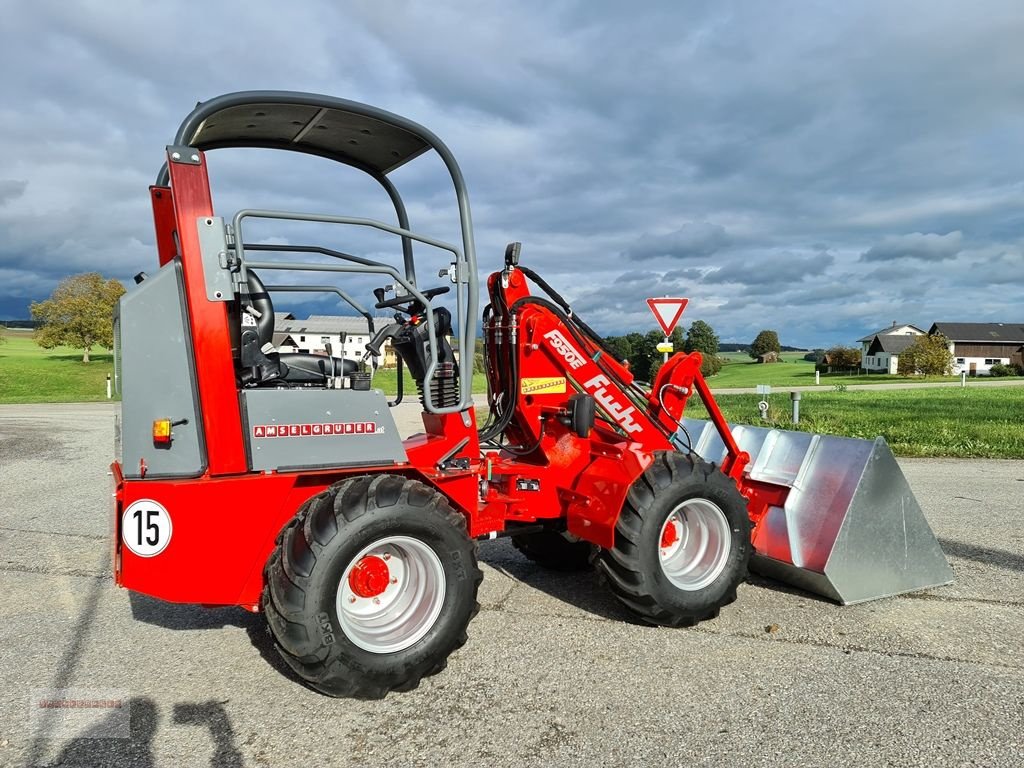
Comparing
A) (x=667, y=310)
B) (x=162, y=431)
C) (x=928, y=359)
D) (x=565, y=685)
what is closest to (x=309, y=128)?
(x=162, y=431)

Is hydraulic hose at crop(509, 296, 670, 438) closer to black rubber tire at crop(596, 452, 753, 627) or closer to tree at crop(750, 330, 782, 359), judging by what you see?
black rubber tire at crop(596, 452, 753, 627)

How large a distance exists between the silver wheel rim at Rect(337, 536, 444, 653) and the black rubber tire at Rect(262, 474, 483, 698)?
0.07 m

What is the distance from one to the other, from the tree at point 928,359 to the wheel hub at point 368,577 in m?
66.1

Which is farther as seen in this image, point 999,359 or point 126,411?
point 999,359

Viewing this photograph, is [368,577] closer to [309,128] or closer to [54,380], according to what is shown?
[309,128]

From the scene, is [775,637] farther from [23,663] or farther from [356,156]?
[23,663]

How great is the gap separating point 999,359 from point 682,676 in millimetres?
93980

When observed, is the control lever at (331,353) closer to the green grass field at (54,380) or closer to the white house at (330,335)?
the white house at (330,335)

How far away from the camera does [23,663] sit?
4168 millimetres

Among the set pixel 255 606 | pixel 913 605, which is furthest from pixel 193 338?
pixel 913 605

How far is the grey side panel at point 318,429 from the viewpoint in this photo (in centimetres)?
369

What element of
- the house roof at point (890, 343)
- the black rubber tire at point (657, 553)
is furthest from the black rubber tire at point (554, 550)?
the house roof at point (890, 343)

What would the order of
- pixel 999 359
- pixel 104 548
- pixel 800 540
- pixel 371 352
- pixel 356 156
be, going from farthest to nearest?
pixel 999 359 → pixel 104 548 → pixel 800 540 → pixel 356 156 → pixel 371 352

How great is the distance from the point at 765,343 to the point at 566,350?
312 ft
